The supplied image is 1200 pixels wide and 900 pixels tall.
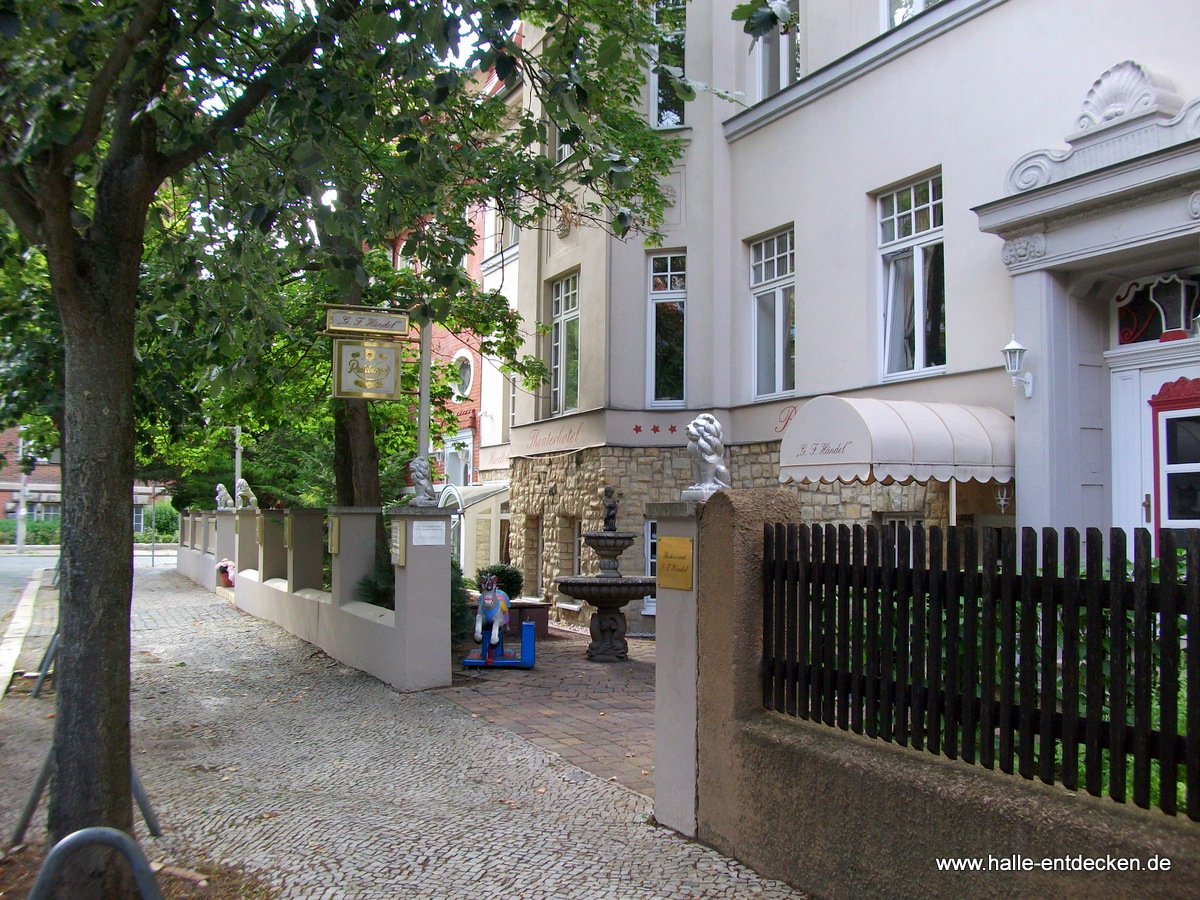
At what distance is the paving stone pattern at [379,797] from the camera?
15.9ft

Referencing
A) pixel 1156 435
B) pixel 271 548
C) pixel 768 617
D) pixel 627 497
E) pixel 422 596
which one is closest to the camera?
pixel 768 617

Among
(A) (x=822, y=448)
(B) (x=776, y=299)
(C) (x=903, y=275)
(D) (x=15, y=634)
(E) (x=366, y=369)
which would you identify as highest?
(B) (x=776, y=299)

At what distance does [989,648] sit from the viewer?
12.9 ft

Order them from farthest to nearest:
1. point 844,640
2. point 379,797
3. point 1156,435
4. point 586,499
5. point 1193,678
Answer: point 586,499, point 1156,435, point 379,797, point 844,640, point 1193,678

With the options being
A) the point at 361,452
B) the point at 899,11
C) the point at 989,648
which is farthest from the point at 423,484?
the point at 899,11

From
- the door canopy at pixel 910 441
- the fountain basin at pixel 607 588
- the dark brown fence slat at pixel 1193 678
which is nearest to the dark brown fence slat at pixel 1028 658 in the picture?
the dark brown fence slat at pixel 1193 678

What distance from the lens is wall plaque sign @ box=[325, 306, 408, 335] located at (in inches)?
415

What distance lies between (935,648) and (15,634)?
45.4ft

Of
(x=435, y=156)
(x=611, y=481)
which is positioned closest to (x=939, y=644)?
(x=435, y=156)

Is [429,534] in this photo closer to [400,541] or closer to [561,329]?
[400,541]

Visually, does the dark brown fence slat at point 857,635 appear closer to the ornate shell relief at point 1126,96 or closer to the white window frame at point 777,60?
the ornate shell relief at point 1126,96

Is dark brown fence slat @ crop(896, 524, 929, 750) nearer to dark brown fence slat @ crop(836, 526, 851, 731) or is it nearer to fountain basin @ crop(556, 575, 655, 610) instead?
dark brown fence slat @ crop(836, 526, 851, 731)

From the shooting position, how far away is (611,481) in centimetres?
1479

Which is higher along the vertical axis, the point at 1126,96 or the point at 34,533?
the point at 1126,96
